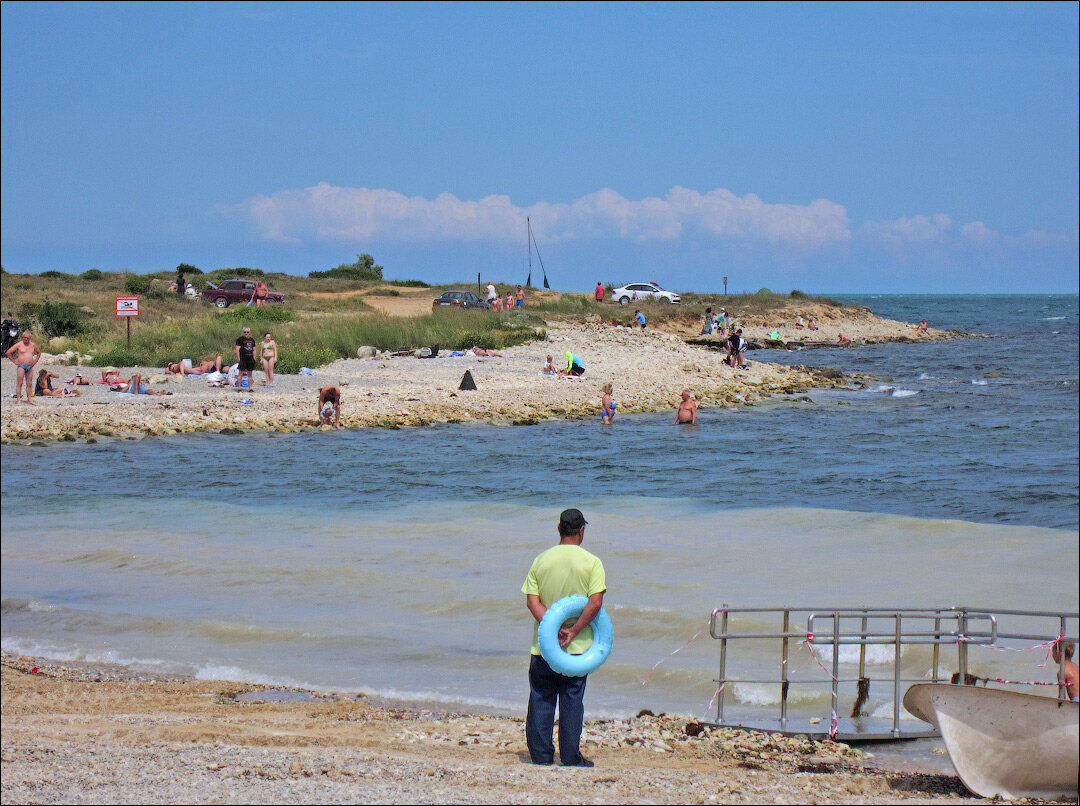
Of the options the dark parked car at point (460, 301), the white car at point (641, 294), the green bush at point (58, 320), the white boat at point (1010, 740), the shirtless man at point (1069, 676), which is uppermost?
the white car at point (641, 294)

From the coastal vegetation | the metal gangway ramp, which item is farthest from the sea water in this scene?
the coastal vegetation

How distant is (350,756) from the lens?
591 centimetres

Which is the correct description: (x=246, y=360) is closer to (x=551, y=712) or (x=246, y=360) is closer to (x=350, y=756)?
(x=350, y=756)

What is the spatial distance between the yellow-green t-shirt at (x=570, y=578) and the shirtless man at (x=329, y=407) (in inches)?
696

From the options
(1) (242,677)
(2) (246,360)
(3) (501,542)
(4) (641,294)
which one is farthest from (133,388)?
(4) (641,294)

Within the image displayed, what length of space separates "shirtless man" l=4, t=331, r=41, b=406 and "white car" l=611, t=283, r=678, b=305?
122 feet

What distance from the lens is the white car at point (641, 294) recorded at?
Result: 5672 centimetres

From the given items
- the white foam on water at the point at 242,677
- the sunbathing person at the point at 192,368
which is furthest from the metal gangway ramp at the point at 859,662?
the sunbathing person at the point at 192,368

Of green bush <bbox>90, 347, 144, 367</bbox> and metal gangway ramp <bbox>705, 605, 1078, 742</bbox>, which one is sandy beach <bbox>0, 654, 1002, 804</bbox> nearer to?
metal gangway ramp <bbox>705, 605, 1078, 742</bbox>

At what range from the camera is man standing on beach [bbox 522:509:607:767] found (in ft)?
18.4

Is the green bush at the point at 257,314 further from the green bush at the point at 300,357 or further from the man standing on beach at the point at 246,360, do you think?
the man standing on beach at the point at 246,360

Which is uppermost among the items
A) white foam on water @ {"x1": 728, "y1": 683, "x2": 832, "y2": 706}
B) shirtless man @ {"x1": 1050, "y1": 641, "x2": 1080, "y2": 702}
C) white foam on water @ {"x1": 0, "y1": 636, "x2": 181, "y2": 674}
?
shirtless man @ {"x1": 1050, "y1": 641, "x2": 1080, "y2": 702}

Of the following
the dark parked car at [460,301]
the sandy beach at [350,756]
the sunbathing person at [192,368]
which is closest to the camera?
the sandy beach at [350,756]

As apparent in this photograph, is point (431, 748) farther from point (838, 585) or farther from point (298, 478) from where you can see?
point (298, 478)
